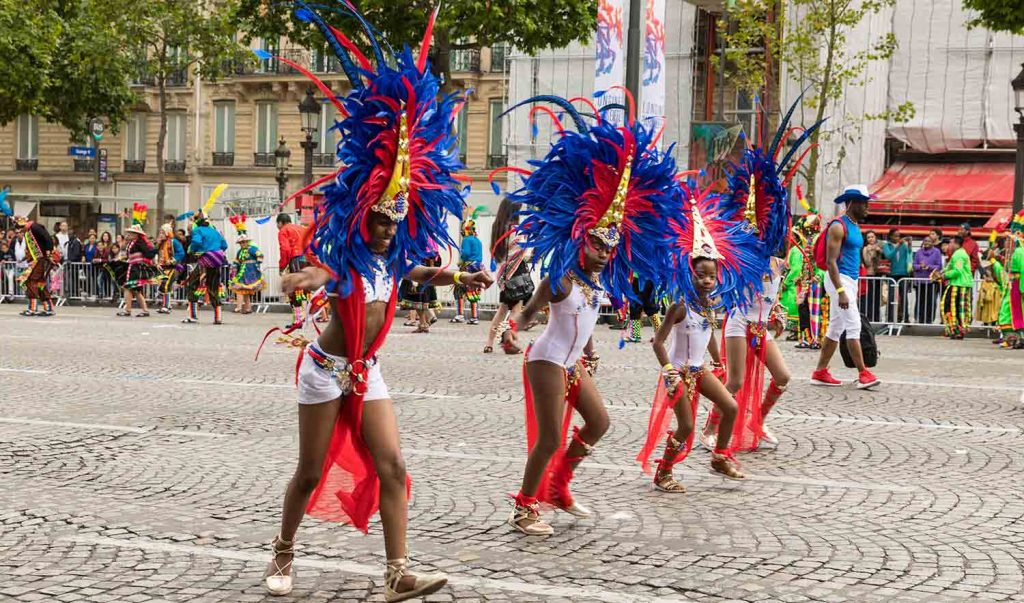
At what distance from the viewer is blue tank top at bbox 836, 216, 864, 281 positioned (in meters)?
11.2

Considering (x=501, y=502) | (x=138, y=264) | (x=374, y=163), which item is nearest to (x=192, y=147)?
(x=138, y=264)

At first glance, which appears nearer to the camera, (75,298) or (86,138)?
(75,298)

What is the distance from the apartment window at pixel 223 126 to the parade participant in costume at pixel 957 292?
34.5 metres

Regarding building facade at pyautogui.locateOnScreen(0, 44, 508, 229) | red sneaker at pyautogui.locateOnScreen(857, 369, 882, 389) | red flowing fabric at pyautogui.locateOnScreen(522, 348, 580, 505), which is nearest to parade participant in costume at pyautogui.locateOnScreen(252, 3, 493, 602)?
red flowing fabric at pyautogui.locateOnScreen(522, 348, 580, 505)

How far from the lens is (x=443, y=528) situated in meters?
6.12

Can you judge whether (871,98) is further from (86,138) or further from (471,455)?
(86,138)

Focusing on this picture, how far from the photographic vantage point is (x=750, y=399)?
8.34 metres

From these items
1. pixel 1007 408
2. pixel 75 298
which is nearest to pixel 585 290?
pixel 1007 408

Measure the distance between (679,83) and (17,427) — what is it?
82.2 ft

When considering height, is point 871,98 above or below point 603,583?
above

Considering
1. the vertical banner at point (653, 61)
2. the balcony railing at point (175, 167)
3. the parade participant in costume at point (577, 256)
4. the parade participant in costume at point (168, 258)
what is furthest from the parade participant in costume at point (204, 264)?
the balcony railing at point (175, 167)

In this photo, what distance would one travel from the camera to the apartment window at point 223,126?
48906 mm

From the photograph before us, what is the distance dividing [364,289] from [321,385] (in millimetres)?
421

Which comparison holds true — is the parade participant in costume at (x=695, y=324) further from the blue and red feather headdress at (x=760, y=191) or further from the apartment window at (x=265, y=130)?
the apartment window at (x=265, y=130)
